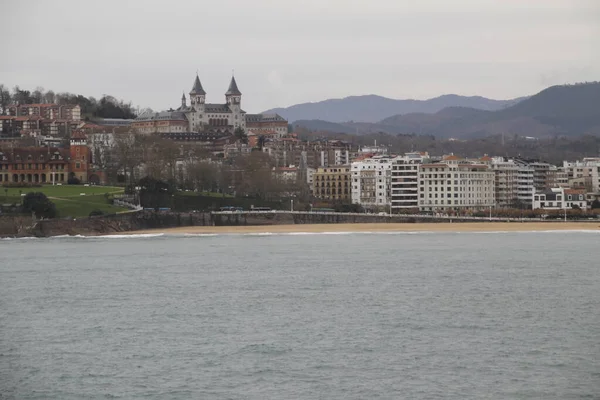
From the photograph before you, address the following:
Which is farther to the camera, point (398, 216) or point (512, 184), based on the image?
point (512, 184)

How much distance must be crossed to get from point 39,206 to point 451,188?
52.1 metres

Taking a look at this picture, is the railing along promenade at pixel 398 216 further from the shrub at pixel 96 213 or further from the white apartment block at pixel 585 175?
the white apartment block at pixel 585 175

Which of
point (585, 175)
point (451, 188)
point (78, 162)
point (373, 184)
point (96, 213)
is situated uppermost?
point (78, 162)

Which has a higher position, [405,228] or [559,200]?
[559,200]

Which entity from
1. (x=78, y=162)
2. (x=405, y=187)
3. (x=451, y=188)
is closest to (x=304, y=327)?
(x=405, y=187)

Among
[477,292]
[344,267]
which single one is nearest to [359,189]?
[344,267]

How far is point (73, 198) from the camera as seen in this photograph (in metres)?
105

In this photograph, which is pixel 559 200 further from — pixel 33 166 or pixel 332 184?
pixel 33 166

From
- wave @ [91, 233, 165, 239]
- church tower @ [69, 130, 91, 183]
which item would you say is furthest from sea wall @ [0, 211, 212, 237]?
church tower @ [69, 130, 91, 183]

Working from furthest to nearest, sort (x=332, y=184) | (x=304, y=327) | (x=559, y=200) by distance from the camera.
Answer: (x=332, y=184), (x=559, y=200), (x=304, y=327)

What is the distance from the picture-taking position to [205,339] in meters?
36.1

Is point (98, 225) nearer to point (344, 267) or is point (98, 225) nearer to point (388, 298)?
point (344, 267)

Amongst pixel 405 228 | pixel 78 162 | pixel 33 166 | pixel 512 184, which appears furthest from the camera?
pixel 512 184

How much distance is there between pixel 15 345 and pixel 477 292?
18.9m
